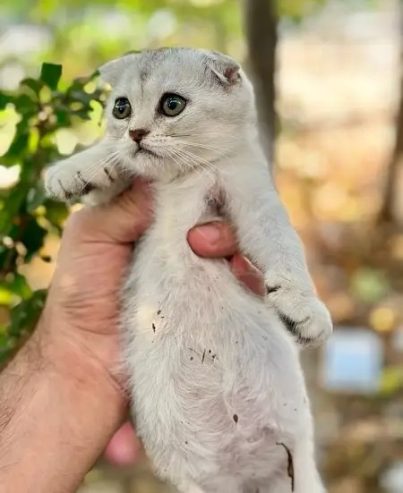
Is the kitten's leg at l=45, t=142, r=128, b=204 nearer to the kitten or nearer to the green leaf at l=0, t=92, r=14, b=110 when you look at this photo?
the kitten

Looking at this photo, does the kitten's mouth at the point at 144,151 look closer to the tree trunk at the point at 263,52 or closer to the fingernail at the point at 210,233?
the fingernail at the point at 210,233

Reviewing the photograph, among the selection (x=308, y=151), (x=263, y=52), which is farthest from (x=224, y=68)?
(x=308, y=151)

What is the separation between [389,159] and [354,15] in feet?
7.76

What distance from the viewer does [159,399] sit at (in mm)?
1587

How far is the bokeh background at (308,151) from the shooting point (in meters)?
1.71

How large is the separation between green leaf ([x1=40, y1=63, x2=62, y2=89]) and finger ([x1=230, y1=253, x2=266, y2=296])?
483 millimetres

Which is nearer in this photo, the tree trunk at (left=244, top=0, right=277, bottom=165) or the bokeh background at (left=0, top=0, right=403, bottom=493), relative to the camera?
the bokeh background at (left=0, top=0, right=403, bottom=493)

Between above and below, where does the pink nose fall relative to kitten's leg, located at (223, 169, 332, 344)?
above

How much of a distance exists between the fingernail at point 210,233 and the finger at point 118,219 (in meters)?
0.15

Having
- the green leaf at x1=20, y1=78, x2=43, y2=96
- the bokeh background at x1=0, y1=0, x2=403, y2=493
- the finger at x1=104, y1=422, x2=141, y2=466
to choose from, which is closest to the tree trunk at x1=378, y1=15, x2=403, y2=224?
the bokeh background at x1=0, y1=0, x2=403, y2=493

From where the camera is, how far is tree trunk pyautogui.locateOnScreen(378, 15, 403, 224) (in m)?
4.74

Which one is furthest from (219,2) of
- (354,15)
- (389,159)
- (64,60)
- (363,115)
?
(354,15)

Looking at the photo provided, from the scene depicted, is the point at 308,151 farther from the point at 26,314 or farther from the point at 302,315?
the point at 302,315

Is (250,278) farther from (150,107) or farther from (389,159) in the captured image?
(389,159)
